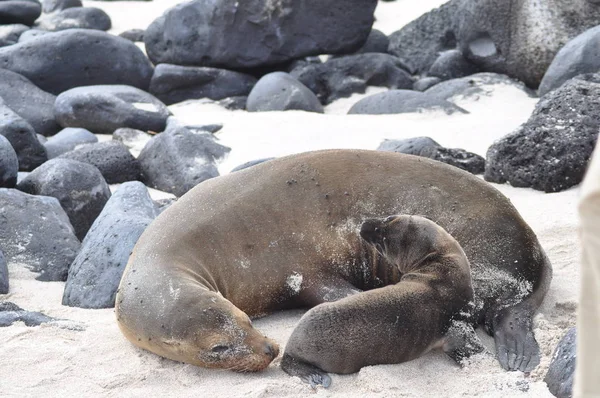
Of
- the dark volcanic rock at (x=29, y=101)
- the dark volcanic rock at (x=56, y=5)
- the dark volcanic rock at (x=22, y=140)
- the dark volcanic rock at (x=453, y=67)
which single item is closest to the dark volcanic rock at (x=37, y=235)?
the dark volcanic rock at (x=22, y=140)

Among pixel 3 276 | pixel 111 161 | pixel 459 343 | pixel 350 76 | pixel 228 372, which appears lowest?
pixel 350 76

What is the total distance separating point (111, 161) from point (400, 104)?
3.19m

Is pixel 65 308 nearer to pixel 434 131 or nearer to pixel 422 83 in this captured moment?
pixel 434 131

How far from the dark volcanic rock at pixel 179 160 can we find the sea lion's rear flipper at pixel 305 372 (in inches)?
147

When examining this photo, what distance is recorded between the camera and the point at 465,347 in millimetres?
3826

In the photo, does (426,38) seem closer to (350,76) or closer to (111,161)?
(350,76)

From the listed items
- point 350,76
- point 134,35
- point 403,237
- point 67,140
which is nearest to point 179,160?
point 67,140

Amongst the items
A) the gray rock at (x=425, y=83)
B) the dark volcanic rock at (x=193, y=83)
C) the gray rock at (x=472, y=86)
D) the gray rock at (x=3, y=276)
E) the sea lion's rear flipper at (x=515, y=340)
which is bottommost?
the dark volcanic rock at (x=193, y=83)

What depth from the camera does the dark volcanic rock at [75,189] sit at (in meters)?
6.67

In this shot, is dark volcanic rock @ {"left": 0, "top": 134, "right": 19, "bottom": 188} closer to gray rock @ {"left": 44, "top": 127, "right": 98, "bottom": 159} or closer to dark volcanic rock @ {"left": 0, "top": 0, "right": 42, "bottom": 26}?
gray rock @ {"left": 44, "top": 127, "right": 98, "bottom": 159}

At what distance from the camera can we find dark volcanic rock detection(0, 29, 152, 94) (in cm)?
1105

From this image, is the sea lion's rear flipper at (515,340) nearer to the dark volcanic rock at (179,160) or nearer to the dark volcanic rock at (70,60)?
the dark volcanic rock at (179,160)

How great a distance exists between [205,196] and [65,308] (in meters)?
1.01

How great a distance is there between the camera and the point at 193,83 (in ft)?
38.5
